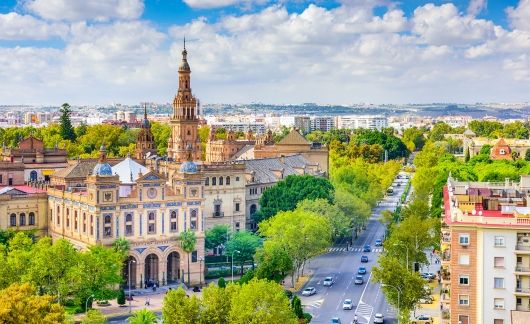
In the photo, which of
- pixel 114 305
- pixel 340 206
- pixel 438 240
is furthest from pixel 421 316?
pixel 340 206

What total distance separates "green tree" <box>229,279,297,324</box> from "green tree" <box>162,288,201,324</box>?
8.80 ft

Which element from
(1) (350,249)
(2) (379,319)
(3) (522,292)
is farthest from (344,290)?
(3) (522,292)

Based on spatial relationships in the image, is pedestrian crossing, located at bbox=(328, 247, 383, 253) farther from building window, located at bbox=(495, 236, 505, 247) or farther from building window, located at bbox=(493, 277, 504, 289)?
building window, located at bbox=(495, 236, 505, 247)

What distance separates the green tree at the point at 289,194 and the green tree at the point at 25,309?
2589 inches

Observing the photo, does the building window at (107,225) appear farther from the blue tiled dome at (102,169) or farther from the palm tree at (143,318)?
the palm tree at (143,318)

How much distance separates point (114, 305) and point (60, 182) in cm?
2918

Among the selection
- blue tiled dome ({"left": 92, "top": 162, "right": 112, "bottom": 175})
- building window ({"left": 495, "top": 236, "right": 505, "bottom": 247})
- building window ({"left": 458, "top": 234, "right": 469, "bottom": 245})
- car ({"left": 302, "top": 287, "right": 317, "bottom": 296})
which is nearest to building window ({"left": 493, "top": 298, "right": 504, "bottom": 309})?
building window ({"left": 495, "top": 236, "right": 505, "bottom": 247})

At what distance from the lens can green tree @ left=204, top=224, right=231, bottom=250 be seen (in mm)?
112625

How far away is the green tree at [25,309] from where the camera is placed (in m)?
56.1

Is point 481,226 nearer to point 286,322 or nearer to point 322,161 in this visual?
point 286,322

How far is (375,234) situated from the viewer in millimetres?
138250

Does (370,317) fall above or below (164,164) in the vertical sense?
below

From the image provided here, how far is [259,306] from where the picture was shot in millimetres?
62812

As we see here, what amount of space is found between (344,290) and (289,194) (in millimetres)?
30599
